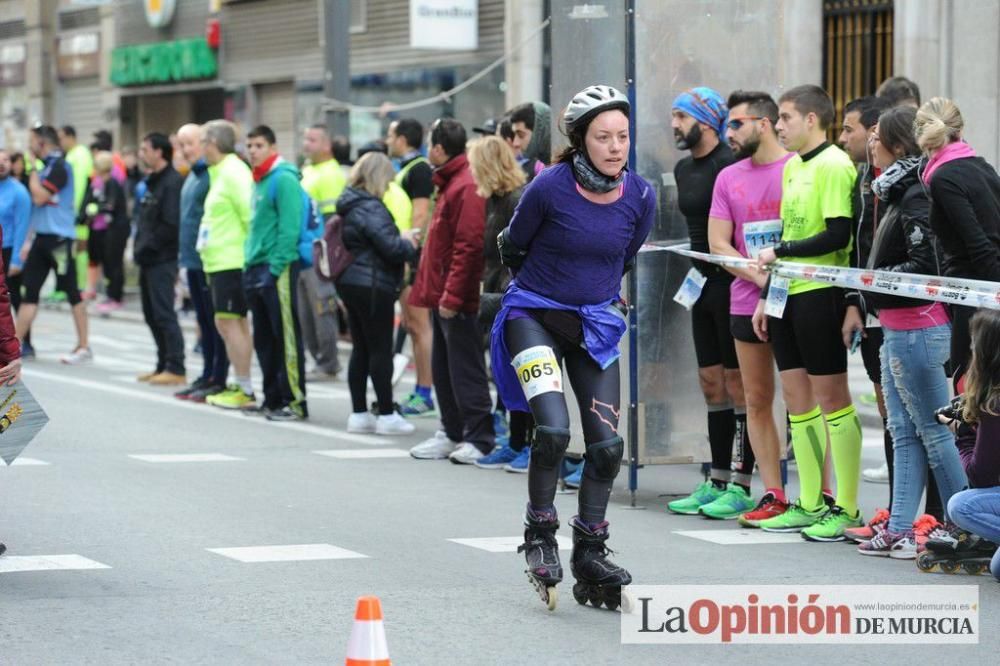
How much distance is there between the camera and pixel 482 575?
23.7 feet

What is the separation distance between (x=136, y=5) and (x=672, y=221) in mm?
27080

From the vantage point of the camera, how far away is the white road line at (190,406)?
39.3 feet

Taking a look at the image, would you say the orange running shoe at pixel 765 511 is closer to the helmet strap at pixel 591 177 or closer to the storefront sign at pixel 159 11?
the helmet strap at pixel 591 177

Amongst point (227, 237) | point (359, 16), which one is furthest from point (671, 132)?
point (359, 16)

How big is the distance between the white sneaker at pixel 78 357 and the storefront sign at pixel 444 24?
25.0ft

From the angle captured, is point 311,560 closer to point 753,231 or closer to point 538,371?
point 538,371

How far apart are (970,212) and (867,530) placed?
162cm

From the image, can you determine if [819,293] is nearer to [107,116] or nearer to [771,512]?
[771,512]

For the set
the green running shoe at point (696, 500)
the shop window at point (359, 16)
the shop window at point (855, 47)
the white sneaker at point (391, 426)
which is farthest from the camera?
the shop window at point (359, 16)

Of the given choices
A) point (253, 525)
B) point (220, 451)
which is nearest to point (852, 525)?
point (253, 525)

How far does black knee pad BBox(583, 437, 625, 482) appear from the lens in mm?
6680

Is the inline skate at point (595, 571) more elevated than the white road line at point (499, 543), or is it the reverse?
the inline skate at point (595, 571)

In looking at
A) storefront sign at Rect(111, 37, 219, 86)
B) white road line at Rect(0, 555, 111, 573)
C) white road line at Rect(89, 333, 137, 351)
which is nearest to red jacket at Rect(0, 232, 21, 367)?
white road line at Rect(0, 555, 111, 573)

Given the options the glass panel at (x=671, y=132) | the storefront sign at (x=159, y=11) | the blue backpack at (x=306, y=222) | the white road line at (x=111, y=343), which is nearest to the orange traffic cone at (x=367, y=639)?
the glass panel at (x=671, y=132)
